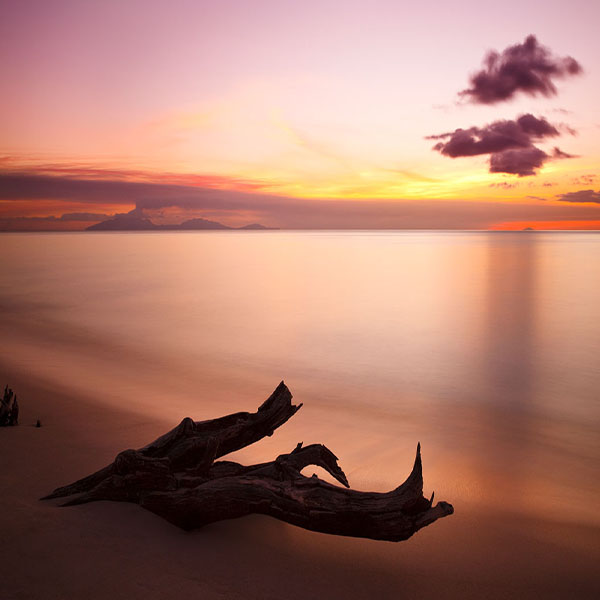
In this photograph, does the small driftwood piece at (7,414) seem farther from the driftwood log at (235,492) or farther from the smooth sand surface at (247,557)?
the driftwood log at (235,492)

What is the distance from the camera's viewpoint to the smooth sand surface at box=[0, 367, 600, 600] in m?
3.24

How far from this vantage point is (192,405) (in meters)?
9.25

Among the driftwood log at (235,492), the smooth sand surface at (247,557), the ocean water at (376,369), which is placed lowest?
the ocean water at (376,369)

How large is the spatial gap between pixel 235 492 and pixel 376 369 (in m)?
9.24

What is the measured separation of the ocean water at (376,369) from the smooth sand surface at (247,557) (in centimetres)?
105

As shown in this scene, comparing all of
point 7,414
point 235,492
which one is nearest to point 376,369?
point 7,414

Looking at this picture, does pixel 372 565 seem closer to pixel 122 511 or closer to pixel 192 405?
pixel 122 511

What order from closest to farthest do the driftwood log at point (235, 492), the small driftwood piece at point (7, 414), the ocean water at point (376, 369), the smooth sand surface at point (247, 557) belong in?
the smooth sand surface at point (247, 557), the driftwood log at point (235, 492), the small driftwood piece at point (7, 414), the ocean water at point (376, 369)

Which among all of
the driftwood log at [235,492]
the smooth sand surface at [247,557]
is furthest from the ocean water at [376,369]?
the driftwood log at [235,492]

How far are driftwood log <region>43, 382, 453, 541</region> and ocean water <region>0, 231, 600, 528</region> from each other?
2292 millimetres

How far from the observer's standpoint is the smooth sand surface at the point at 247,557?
3.24 m

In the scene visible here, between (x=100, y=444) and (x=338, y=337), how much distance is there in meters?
11.5

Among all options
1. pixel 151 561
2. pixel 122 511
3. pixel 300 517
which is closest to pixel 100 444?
pixel 122 511

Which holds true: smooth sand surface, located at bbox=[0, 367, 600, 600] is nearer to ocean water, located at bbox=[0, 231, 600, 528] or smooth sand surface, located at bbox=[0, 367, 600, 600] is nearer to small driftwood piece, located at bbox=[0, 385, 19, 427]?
ocean water, located at bbox=[0, 231, 600, 528]
